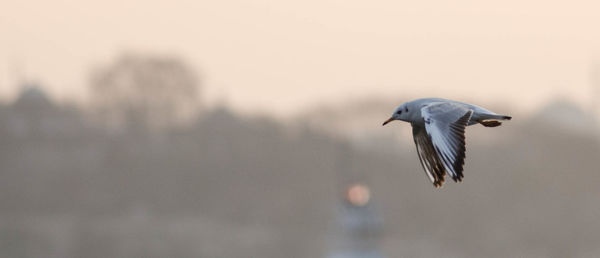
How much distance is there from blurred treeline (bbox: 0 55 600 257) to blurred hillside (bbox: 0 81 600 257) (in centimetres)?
9

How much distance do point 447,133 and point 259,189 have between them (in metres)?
120

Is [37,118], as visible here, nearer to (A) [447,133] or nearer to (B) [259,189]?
(B) [259,189]

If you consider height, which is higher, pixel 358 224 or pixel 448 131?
pixel 448 131

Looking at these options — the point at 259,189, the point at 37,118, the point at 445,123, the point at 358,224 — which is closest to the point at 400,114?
the point at 445,123

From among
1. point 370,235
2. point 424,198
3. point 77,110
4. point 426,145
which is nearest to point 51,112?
point 77,110

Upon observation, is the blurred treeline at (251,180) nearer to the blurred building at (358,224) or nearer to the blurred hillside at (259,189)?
the blurred hillside at (259,189)

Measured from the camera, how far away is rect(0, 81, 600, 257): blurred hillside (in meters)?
115

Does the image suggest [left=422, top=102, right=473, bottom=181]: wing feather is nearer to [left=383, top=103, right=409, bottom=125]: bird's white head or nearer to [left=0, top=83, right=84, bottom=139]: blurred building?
[left=383, top=103, right=409, bottom=125]: bird's white head

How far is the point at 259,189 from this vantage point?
135m

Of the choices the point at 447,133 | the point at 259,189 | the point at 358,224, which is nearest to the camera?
the point at 447,133

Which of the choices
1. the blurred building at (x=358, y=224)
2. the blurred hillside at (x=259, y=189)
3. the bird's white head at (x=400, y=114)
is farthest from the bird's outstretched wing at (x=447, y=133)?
the blurred hillside at (x=259, y=189)

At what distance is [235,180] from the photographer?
454 feet

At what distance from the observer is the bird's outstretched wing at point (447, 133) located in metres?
15.0

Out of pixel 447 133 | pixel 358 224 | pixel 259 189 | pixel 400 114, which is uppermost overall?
pixel 400 114
